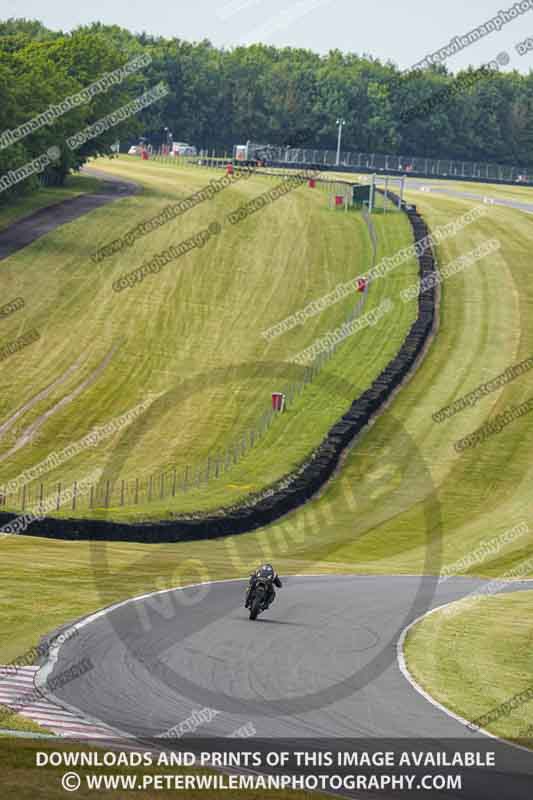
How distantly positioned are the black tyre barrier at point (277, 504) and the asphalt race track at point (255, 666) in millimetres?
5674

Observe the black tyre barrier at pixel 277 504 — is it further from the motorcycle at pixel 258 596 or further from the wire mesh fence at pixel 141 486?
the motorcycle at pixel 258 596

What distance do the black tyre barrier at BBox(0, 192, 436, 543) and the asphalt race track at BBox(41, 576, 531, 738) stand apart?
567 centimetres

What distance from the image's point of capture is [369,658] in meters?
24.0

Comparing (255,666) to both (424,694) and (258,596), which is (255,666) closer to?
(424,694)

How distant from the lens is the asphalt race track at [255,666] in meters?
19.1

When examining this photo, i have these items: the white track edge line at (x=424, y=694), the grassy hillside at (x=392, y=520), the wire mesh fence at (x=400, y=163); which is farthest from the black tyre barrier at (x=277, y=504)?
the wire mesh fence at (x=400, y=163)

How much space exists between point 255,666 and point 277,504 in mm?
18856

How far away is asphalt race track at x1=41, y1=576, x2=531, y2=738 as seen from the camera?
19078 millimetres

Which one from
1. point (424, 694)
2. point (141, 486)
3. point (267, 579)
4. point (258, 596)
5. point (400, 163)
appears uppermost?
point (400, 163)

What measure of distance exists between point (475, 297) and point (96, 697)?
56.8 m

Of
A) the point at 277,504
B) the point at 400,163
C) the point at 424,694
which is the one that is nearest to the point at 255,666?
the point at 424,694

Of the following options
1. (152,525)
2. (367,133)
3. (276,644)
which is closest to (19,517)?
(152,525)

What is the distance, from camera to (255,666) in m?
22.4

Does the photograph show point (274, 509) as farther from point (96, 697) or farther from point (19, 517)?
point (96, 697)
